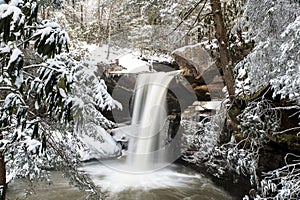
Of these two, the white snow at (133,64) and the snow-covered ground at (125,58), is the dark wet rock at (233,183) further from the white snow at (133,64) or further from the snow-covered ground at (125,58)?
the snow-covered ground at (125,58)

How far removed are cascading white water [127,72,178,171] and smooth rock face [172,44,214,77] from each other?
0.81 metres

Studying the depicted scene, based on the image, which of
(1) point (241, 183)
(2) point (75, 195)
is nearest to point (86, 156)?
(2) point (75, 195)

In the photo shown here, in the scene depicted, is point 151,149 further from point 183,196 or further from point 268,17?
point 268,17

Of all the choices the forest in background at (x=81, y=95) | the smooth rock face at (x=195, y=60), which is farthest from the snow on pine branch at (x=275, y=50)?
the smooth rock face at (x=195, y=60)

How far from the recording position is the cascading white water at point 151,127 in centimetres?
791

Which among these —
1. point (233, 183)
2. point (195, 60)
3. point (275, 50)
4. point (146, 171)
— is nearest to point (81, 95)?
point (275, 50)

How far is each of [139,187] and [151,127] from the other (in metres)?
2.31

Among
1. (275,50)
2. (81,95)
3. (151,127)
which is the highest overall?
(275,50)

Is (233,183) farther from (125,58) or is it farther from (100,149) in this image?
(125,58)

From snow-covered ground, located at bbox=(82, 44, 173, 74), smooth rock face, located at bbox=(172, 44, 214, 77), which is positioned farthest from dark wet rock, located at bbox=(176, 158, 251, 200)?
snow-covered ground, located at bbox=(82, 44, 173, 74)

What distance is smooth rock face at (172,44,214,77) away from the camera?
275 inches

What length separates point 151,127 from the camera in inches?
319

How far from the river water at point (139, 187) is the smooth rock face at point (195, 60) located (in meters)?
2.54

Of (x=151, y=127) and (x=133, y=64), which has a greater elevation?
(x=133, y=64)
